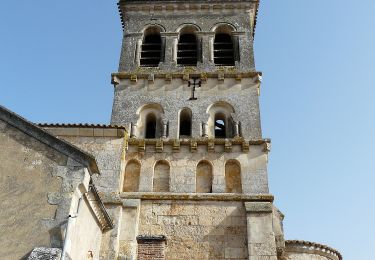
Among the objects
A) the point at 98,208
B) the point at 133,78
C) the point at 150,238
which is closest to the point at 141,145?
the point at 133,78

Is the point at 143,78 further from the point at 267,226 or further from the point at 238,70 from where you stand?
the point at 267,226

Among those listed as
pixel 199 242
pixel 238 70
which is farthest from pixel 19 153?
pixel 238 70

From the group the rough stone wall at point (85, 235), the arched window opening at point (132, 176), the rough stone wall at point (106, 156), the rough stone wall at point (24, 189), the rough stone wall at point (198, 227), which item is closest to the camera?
the rough stone wall at point (24, 189)

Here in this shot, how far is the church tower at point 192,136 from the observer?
531 inches

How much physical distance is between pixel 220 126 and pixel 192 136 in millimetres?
1551

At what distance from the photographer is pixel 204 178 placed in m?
14.7

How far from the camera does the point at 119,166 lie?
1427cm

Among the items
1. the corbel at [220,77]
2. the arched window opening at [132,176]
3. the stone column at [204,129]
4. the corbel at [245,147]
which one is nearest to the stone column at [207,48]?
the corbel at [220,77]

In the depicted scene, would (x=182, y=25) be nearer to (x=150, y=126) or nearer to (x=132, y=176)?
(x=150, y=126)

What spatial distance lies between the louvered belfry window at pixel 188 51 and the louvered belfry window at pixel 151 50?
2.51 feet

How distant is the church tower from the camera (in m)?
13.5

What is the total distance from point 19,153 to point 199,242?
5.93m

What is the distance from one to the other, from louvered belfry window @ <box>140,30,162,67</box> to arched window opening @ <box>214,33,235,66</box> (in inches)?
84.9

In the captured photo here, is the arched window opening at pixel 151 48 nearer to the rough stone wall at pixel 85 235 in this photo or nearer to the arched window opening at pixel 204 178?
the arched window opening at pixel 204 178
